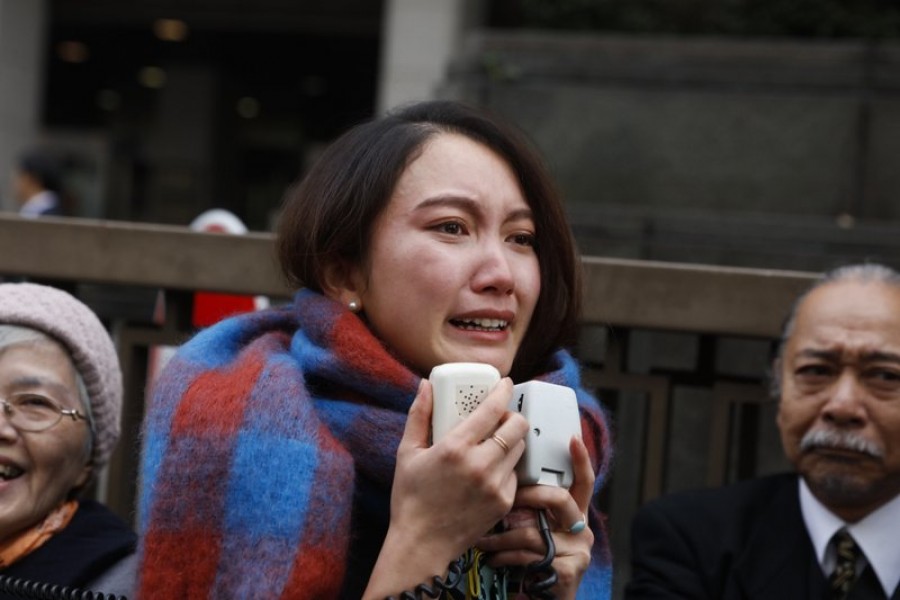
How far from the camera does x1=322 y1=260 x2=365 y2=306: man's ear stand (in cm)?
279

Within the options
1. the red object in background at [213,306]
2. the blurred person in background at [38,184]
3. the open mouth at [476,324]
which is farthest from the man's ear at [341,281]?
the blurred person in background at [38,184]

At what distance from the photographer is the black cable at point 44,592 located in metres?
2.82

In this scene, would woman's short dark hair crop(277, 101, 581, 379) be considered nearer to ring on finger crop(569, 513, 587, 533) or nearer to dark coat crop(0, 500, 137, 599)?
ring on finger crop(569, 513, 587, 533)

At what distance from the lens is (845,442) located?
375 centimetres

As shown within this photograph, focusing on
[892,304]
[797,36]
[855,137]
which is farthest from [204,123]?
[892,304]

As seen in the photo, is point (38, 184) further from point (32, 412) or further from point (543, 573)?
point (543, 573)

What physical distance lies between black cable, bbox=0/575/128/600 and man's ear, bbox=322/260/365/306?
29.9 inches

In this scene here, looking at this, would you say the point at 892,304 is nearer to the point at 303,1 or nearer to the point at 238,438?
the point at 238,438

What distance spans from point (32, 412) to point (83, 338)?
0.23 m

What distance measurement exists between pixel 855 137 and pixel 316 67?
14.5 meters

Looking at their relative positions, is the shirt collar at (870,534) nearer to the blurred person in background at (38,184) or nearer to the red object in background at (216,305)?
the red object in background at (216,305)

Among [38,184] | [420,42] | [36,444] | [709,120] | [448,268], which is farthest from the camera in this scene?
[420,42]

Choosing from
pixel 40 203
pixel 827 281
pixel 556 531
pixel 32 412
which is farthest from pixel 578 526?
pixel 40 203

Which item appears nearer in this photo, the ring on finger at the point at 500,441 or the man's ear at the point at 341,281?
the ring on finger at the point at 500,441
